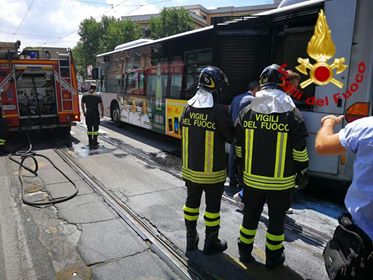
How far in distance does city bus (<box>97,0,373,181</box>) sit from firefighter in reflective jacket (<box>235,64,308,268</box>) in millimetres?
350

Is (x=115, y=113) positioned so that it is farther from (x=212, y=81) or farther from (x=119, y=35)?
(x=119, y=35)

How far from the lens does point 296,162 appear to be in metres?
3.01

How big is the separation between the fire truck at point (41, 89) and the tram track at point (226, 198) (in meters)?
1.56

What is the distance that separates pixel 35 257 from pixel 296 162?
2896mm

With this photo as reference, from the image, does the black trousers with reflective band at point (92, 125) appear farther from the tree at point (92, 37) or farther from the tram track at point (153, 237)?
the tree at point (92, 37)

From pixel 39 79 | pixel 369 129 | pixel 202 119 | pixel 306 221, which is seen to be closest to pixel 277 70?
pixel 202 119

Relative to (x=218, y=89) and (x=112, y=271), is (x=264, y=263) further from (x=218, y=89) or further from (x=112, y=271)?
(x=218, y=89)

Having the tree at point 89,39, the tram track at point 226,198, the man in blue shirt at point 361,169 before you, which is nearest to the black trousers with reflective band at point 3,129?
the tram track at point 226,198

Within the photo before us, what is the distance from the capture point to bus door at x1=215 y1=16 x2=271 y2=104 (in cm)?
602

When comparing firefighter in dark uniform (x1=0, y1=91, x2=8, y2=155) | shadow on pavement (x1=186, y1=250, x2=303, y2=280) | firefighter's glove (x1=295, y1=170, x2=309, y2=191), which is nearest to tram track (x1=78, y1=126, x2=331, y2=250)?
shadow on pavement (x1=186, y1=250, x2=303, y2=280)

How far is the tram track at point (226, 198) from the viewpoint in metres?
3.96

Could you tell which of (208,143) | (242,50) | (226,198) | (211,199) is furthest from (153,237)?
(242,50)

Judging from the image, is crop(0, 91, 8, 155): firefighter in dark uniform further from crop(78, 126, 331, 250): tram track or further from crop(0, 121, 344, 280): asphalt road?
crop(78, 126, 331, 250): tram track

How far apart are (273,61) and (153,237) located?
3.99 m
